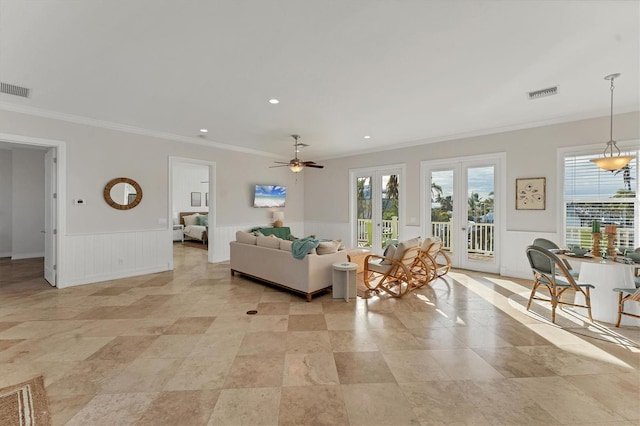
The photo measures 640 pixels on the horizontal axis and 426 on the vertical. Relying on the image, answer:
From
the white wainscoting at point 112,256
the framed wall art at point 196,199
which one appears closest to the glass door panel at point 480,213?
the white wainscoting at point 112,256

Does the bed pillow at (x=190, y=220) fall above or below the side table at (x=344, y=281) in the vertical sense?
above

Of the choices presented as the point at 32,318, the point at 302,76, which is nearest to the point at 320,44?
the point at 302,76

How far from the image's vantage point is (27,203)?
23.6ft

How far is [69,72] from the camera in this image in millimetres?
3197

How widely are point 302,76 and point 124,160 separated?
4.21m

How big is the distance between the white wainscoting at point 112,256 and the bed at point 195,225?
353cm

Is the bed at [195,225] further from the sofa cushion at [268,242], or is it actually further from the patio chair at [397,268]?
the patio chair at [397,268]

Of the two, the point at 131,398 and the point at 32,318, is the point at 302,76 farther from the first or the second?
the point at 32,318

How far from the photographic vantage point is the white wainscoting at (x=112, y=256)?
476 cm

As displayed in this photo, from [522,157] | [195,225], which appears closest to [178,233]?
[195,225]

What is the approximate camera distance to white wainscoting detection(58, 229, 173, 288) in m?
4.76

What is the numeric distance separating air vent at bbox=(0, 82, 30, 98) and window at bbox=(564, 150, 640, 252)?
8.39m

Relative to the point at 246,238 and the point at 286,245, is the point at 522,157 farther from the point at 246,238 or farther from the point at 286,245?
the point at 246,238

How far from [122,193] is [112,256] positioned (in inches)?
47.9
